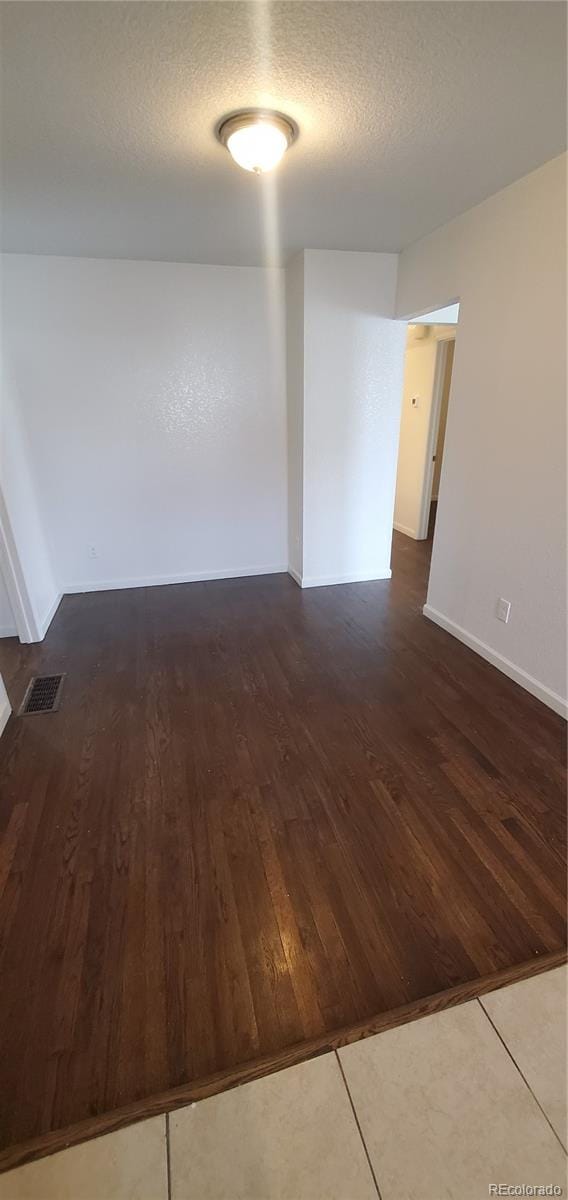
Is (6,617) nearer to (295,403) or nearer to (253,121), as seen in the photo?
(295,403)

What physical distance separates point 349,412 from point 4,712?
303 centimetres

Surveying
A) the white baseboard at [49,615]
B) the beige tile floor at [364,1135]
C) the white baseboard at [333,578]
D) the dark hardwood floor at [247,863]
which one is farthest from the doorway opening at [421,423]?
the beige tile floor at [364,1135]

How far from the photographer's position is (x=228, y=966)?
133cm

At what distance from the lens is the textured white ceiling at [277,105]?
1304 mm

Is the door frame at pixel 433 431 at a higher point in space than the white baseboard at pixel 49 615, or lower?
higher

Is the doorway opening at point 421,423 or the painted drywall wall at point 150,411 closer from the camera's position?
the painted drywall wall at point 150,411

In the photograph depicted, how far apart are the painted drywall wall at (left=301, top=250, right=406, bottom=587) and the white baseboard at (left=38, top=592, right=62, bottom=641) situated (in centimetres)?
200

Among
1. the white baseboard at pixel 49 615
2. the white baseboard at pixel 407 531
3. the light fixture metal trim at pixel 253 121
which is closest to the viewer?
the light fixture metal trim at pixel 253 121

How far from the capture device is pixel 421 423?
5047 mm

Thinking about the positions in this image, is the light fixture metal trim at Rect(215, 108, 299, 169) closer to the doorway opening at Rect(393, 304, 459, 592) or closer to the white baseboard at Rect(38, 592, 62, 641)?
the white baseboard at Rect(38, 592, 62, 641)

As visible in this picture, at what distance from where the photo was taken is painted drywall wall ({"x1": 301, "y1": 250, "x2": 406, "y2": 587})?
10.8 ft

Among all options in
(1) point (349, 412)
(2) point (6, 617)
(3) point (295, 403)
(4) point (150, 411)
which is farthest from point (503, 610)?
(2) point (6, 617)

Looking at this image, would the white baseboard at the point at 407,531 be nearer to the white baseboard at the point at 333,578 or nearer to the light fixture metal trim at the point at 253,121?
the white baseboard at the point at 333,578

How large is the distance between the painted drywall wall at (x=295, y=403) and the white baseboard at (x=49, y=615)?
1.99m
